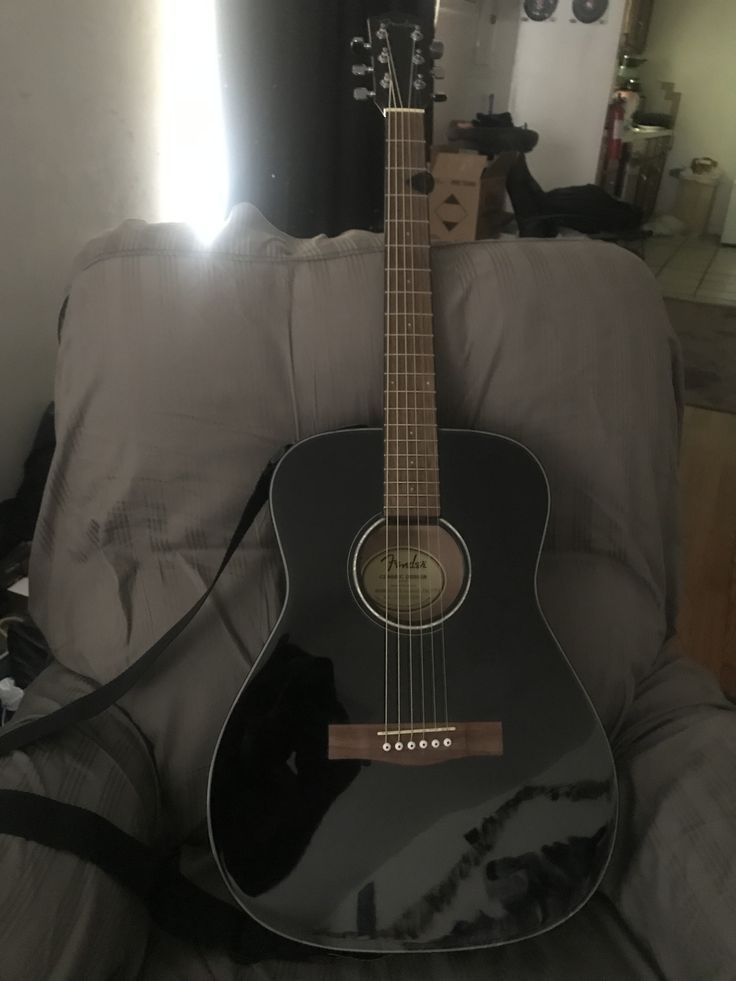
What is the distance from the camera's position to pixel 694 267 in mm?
4723

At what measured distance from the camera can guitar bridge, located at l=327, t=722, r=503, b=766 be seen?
783mm

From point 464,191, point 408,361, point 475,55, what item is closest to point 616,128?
point 475,55

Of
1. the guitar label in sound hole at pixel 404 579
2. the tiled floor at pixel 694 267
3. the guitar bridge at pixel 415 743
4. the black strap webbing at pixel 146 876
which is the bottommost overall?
the tiled floor at pixel 694 267

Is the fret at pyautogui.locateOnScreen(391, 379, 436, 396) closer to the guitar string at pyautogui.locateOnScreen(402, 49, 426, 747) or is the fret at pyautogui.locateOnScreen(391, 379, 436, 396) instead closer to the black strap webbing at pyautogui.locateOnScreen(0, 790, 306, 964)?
the guitar string at pyautogui.locateOnScreen(402, 49, 426, 747)

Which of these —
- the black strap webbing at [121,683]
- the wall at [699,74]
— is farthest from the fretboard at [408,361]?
the wall at [699,74]

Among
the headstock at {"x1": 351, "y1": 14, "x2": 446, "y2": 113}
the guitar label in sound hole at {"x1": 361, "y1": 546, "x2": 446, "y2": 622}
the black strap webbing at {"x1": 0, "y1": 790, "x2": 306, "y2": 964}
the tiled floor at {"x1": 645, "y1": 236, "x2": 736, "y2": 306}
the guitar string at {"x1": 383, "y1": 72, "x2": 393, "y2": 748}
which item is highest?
the headstock at {"x1": 351, "y1": 14, "x2": 446, "y2": 113}

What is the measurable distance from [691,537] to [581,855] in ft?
5.38

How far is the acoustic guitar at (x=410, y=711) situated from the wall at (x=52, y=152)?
82 cm

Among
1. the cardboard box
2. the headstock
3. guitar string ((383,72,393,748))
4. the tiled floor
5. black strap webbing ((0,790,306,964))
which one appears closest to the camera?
black strap webbing ((0,790,306,964))

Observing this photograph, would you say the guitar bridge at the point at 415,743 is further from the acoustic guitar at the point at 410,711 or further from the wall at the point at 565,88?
the wall at the point at 565,88

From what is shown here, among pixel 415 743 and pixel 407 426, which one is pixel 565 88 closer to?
pixel 407 426

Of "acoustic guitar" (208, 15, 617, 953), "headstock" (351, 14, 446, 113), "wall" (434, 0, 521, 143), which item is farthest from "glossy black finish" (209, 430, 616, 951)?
"wall" (434, 0, 521, 143)

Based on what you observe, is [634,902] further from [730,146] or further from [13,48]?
[730,146]

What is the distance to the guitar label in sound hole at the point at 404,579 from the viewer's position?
87 cm
